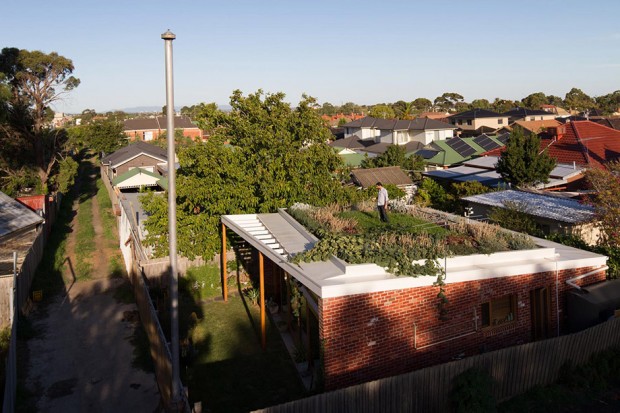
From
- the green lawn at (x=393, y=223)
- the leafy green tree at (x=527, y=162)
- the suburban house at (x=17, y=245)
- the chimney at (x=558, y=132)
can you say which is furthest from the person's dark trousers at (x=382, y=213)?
the chimney at (x=558, y=132)

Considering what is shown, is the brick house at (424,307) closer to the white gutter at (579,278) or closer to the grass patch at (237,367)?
A: the white gutter at (579,278)

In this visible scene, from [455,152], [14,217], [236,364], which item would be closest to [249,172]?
[236,364]

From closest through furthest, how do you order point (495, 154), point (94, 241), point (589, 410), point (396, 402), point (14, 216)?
point (396, 402) < point (589, 410) < point (14, 216) < point (94, 241) < point (495, 154)

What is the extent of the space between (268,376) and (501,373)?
5.31 m

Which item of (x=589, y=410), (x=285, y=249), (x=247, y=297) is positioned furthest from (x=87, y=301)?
(x=589, y=410)

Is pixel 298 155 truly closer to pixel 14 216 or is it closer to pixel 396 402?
pixel 396 402

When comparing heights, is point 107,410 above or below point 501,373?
below

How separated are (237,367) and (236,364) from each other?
195 mm

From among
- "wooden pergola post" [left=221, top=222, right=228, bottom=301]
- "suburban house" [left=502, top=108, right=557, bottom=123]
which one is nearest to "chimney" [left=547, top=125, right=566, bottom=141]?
"wooden pergola post" [left=221, top=222, right=228, bottom=301]

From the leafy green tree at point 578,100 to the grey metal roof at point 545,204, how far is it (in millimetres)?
113402

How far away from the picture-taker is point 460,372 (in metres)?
9.80

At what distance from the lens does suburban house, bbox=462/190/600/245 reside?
18.5 m

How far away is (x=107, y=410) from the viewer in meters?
11.5

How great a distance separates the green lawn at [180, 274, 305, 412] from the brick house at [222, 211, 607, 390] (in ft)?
3.66
